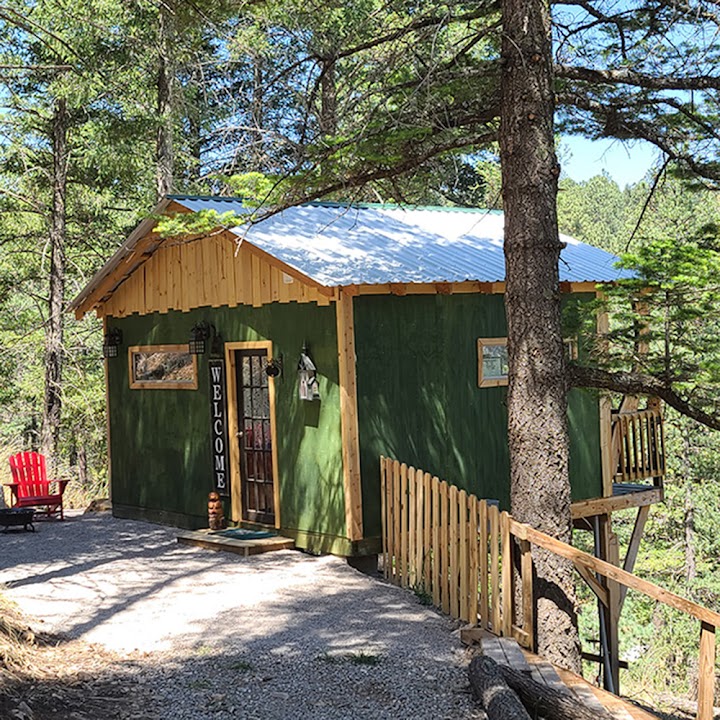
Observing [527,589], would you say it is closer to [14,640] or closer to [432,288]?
[14,640]

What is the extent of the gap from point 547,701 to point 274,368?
18.7ft

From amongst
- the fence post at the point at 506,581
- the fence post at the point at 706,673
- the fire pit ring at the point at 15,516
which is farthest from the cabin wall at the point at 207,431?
the fence post at the point at 706,673

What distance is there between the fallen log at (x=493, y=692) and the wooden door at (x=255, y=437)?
16.6 feet

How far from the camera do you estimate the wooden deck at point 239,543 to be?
35.4ft

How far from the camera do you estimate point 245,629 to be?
7.96 m

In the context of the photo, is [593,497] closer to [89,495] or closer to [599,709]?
[599,709]

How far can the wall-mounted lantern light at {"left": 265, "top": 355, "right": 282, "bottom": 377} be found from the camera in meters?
11.1

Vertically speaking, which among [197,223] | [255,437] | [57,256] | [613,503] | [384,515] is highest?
[57,256]

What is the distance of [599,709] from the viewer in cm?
621

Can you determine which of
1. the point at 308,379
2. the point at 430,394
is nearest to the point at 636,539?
the point at 430,394

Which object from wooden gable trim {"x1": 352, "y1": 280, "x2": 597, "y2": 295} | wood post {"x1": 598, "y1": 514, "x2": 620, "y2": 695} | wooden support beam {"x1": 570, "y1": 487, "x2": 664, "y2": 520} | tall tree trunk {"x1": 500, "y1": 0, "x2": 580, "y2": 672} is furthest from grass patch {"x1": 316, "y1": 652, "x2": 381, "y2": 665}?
wooden support beam {"x1": 570, "y1": 487, "x2": 664, "y2": 520}

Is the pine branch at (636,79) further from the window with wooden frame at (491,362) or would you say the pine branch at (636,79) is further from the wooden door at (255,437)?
the wooden door at (255,437)

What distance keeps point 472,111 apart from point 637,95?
4.96 ft

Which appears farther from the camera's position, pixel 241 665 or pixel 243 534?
pixel 243 534
